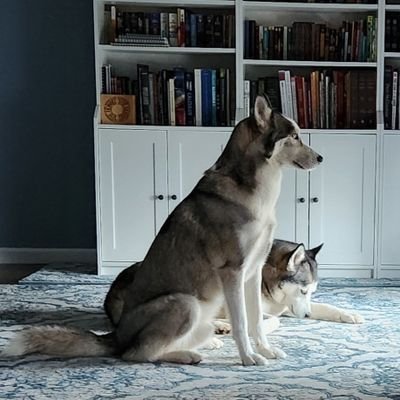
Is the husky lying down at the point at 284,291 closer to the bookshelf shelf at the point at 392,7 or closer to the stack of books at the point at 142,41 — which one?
the stack of books at the point at 142,41

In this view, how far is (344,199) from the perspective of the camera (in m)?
3.93

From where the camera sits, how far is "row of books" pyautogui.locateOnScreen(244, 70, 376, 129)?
3961 millimetres

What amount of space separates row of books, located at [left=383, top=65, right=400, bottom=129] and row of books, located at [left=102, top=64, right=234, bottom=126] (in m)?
0.95

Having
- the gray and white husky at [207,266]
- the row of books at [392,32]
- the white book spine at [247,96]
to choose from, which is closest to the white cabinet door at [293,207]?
the white book spine at [247,96]

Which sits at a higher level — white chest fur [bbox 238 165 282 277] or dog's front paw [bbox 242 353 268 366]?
white chest fur [bbox 238 165 282 277]

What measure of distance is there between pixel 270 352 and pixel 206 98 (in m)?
2.00

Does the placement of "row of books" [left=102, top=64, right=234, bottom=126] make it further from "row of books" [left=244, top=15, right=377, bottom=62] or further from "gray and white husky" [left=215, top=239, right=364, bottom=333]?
"gray and white husky" [left=215, top=239, right=364, bottom=333]

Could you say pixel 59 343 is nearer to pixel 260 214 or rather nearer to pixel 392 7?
pixel 260 214

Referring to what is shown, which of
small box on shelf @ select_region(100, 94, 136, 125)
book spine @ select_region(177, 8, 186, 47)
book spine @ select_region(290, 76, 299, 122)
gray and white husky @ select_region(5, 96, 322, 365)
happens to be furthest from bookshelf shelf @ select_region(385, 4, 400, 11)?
gray and white husky @ select_region(5, 96, 322, 365)

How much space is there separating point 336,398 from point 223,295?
55 cm

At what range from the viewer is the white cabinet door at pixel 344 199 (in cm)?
390

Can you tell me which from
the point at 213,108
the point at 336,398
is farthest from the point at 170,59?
the point at 336,398

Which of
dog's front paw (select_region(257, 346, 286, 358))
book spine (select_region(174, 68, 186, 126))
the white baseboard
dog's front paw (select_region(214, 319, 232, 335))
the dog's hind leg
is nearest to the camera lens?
the dog's hind leg

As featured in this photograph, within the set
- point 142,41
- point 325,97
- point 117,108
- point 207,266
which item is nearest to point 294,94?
point 325,97
